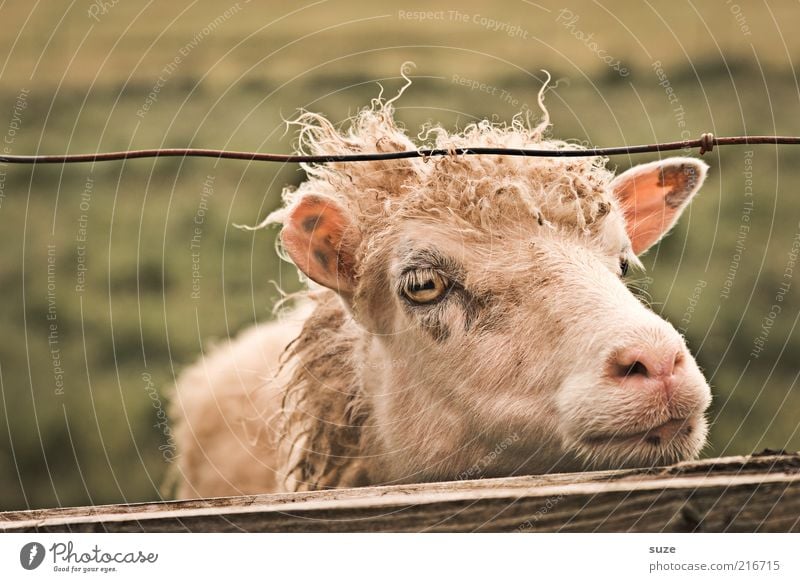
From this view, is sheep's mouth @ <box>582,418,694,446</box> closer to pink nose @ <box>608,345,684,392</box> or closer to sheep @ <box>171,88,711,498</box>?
sheep @ <box>171,88,711,498</box>

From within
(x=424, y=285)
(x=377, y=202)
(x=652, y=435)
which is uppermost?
(x=377, y=202)

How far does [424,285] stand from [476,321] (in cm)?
22

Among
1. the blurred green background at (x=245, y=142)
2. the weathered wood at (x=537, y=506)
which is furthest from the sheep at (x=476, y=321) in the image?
the blurred green background at (x=245, y=142)

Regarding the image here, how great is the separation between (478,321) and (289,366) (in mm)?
1167

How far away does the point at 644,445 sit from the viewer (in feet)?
8.62

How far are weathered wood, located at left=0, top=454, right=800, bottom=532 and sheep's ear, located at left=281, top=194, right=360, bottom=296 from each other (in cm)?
87

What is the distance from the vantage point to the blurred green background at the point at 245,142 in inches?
160

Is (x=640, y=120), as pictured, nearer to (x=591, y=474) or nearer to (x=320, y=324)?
(x=320, y=324)

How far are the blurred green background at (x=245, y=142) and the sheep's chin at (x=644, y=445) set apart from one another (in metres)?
1.75

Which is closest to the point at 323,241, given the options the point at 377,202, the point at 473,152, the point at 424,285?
the point at 377,202

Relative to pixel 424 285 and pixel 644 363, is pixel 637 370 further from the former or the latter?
pixel 424 285
